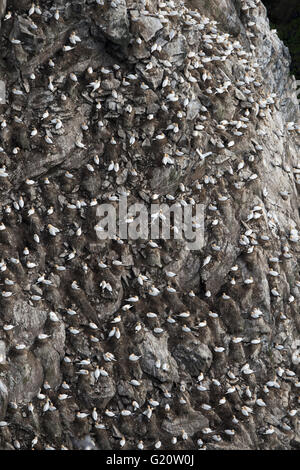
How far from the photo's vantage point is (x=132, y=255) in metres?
23.7

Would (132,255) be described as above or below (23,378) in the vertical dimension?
above

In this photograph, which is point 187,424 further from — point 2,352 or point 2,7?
point 2,7

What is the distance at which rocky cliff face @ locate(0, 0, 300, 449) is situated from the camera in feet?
72.1

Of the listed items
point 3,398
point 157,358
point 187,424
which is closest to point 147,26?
point 157,358

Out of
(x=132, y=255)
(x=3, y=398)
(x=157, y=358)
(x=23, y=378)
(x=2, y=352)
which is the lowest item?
(x=3, y=398)

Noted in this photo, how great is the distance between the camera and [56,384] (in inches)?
860

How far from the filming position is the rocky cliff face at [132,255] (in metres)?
22.0

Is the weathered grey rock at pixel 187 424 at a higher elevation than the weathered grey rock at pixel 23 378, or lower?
lower

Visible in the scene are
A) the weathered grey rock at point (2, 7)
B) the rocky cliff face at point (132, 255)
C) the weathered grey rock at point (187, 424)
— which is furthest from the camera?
the weathered grey rock at point (2, 7)

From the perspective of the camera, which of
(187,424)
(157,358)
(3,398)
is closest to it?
(3,398)

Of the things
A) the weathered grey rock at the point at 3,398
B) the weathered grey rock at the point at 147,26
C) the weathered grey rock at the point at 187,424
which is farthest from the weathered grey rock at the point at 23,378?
the weathered grey rock at the point at 147,26

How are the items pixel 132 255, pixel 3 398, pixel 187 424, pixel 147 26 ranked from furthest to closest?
pixel 147 26 → pixel 132 255 → pixel 187 424 → pixel 3 398

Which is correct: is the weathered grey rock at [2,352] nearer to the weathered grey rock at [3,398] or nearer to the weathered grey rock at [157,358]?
the weathered grey rock at [3,398]

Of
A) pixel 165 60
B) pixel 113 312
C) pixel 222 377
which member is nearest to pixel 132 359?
pixel 113 312
